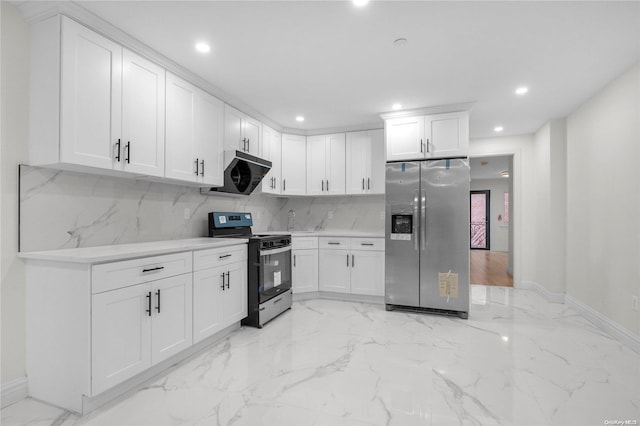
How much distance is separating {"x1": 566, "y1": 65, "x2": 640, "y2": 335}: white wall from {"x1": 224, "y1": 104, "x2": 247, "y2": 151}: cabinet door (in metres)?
3.75

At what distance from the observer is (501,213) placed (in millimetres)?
10383

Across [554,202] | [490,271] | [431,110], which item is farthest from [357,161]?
[490,271]

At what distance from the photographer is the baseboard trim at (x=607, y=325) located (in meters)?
2.70

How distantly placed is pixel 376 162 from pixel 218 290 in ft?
8.90

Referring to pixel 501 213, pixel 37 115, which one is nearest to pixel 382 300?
pixel 37 115

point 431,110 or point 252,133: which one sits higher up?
point 431,110

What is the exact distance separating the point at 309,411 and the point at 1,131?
2503 mm

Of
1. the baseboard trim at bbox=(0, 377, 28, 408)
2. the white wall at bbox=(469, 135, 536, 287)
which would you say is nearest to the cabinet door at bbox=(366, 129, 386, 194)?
the white wall at bbox=(469, 135, 536, 287)

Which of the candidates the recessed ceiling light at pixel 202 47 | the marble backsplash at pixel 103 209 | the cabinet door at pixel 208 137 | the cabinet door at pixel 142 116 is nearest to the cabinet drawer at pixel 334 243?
the marble backsplash at pixel 103 209

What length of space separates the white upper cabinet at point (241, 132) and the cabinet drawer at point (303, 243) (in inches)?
48.5

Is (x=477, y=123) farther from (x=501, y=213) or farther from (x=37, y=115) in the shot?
(x=501, y=213)

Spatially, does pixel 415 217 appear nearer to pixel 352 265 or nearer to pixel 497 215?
pixel 352 265

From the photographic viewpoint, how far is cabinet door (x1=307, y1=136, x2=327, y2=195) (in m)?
4.65

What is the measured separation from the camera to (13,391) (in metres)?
1.91
